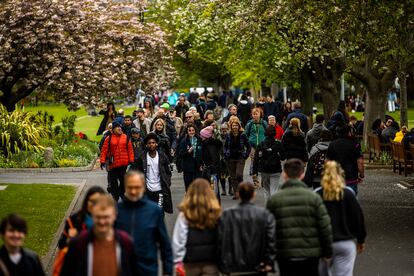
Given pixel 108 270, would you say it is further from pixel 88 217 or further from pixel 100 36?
pixel 100 36

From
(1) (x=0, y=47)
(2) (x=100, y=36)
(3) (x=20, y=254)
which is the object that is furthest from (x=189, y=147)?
(2) (x=100, y=36)

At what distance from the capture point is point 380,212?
20859mm

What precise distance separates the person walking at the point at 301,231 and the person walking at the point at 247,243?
23 cm

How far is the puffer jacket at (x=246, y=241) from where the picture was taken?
1030 centimetres

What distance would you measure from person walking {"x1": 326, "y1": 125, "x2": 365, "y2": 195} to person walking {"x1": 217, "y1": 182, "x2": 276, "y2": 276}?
674 cm

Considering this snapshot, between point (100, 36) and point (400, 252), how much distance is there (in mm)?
26928

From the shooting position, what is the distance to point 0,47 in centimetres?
3681

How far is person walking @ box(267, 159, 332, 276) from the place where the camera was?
10.5 meters

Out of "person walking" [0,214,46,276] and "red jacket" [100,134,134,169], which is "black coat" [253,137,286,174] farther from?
"person walking" [0,214,46,276]

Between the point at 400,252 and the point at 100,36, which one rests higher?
the point at 100,36

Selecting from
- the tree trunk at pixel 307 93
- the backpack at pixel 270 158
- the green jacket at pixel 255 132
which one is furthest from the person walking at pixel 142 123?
the tree trunk at pixel 307 93

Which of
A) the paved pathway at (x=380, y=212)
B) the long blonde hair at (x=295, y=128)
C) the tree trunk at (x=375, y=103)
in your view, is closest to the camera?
the paved pathway at (x=380, y=212)

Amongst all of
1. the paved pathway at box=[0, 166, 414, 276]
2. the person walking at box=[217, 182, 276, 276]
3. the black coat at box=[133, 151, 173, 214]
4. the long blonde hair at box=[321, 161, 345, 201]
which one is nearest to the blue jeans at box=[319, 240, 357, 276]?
the long blonde hair at box=[321, 161, 345, 201]

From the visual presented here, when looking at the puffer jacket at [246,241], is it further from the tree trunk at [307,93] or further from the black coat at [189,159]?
the tree trunk at [307,93]
